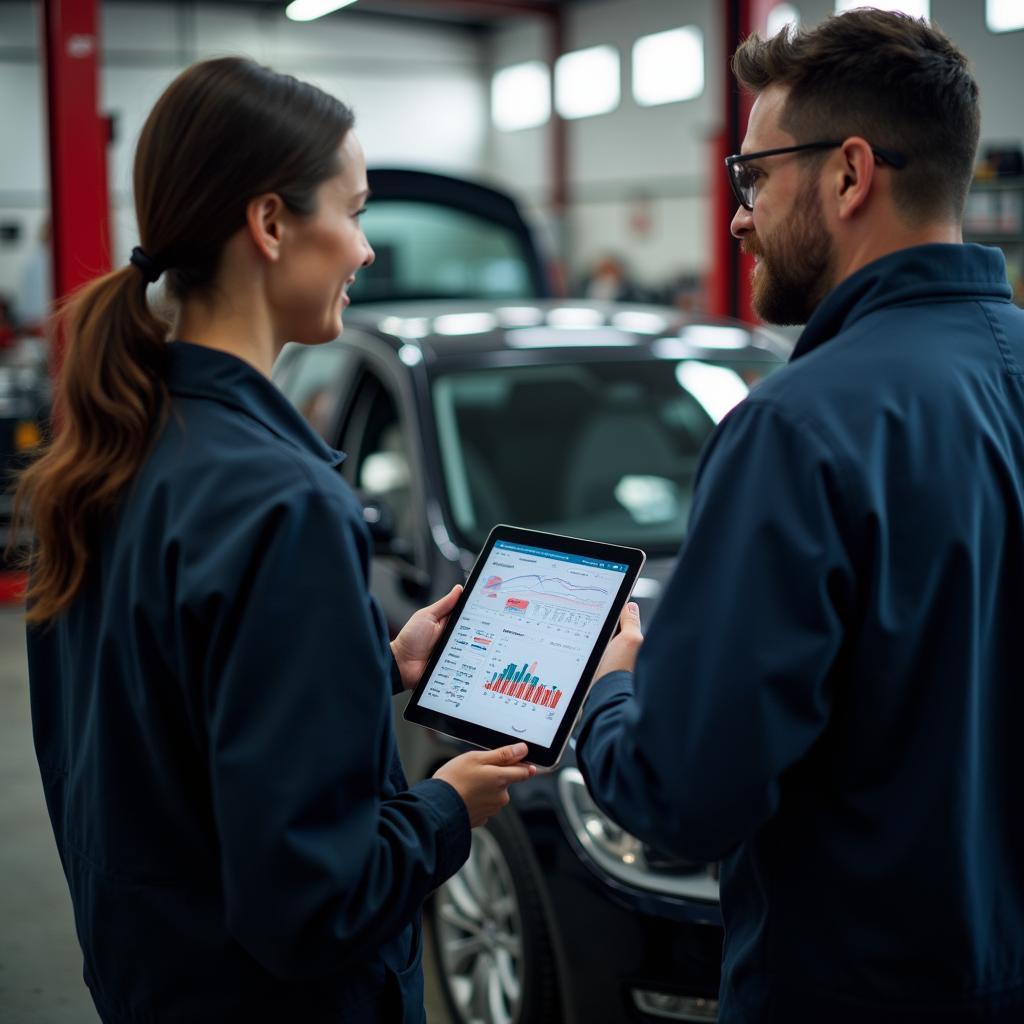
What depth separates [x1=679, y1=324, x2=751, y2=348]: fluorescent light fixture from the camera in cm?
383

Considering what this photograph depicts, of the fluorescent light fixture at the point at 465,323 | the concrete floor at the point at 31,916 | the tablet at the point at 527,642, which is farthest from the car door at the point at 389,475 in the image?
the tablet at the point at 527,642

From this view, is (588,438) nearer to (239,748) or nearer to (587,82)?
Result: (239,748)

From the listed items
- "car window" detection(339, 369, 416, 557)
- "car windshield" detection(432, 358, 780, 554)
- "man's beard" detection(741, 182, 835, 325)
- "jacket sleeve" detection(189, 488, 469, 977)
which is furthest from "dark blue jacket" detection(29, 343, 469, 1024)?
"car window" detection(339, 369, 416, 557)

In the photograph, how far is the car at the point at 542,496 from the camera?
233 cm

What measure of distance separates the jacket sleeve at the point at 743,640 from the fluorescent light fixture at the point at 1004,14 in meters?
6.48

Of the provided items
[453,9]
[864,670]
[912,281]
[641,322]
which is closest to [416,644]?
[864,670]

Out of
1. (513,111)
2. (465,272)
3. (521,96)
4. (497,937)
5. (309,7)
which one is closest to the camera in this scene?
(497,937)

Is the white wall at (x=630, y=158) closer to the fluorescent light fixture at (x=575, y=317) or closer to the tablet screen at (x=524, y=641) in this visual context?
the fluorescent light fixture at (x=575, y=317)

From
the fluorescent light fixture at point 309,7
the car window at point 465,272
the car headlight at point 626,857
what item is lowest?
the car headlight at point 626,857

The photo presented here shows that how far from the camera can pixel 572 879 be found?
2.40m

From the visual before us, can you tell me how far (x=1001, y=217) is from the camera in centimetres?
830

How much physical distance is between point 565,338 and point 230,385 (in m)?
2.58

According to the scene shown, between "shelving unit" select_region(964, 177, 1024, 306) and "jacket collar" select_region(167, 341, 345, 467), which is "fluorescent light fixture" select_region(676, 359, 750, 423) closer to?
"jacket collar" select_region(167, 341, 345, 467)

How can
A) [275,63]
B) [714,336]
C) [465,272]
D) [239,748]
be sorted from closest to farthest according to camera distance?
[239,748] < [714,336] < [465,272] < [275,63]
